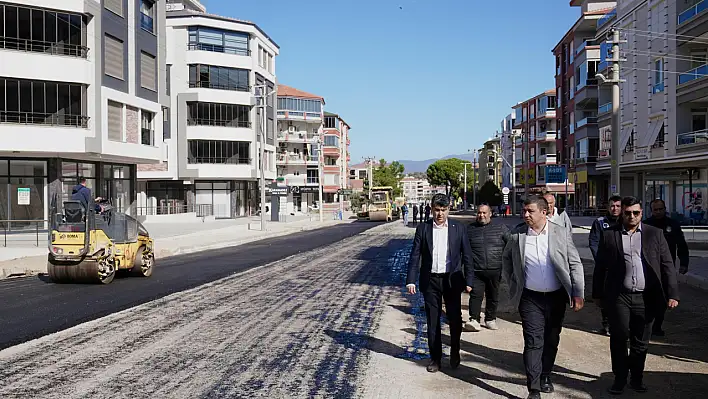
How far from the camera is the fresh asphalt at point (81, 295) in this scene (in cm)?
1010

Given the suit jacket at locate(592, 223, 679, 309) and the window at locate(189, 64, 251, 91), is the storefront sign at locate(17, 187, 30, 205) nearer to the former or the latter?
the window at locate(189, 64, 251, 91)

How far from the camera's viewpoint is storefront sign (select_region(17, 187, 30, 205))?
33406mm

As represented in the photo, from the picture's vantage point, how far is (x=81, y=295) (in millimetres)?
13352

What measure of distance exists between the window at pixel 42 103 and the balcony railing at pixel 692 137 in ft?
96.8

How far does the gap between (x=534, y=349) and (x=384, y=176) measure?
14332 centimetres

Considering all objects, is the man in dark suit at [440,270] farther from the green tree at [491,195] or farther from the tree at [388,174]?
the tree at [388,174]

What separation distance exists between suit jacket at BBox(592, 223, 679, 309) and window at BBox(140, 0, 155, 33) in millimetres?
37830

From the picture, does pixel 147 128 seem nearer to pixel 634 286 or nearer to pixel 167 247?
pixel 167 247

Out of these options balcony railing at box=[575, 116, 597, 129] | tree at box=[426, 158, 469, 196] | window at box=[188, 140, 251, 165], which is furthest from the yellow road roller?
tree at box=[426, 158, 469, 196]

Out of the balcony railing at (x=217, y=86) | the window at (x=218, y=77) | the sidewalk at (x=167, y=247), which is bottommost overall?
the sidewalk at (x=167, y=247)

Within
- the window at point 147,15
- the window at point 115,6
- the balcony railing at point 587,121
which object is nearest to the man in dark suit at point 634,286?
the window at point 115,6

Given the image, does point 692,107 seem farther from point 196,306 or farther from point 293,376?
point 293,376

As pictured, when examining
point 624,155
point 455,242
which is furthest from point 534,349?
point 624,155

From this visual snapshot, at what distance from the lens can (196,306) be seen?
463 inches
